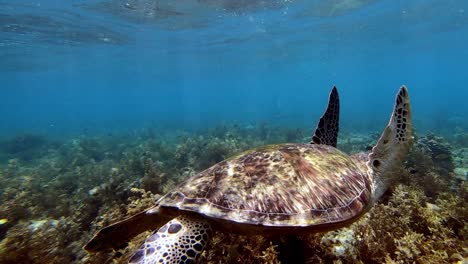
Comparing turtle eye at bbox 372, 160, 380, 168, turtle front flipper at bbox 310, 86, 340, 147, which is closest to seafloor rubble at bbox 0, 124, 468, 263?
turtle eye at bbox 372, 160, 380, 168

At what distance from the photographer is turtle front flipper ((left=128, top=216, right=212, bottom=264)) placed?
2408mm

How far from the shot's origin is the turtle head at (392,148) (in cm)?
365

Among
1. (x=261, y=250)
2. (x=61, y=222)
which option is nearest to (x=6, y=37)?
(x=61, y=222)

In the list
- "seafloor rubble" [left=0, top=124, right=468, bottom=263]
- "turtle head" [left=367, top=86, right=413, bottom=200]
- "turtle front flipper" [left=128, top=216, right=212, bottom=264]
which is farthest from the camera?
"turtle head" [left=367, top=86, right=413, bottom=200]

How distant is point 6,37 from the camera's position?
22000 mm

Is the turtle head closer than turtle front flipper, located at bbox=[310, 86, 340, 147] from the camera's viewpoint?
Yes

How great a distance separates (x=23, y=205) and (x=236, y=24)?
2139 centimetres

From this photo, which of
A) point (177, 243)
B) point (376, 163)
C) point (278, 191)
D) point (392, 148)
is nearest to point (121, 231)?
point (177, 243)

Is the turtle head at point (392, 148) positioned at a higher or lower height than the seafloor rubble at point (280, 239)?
higher

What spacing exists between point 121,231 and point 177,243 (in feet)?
2.46

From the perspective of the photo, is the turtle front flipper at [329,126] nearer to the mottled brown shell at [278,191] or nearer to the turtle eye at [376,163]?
the turtle eye at [376,163]

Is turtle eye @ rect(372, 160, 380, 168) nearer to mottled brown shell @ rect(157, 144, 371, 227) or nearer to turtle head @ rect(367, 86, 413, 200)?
turtle head @ rect(367, 86, 413, 200)

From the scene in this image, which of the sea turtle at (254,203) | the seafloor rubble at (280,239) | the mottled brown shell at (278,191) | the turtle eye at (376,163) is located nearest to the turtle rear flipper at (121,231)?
the sea turtle at (254,203)

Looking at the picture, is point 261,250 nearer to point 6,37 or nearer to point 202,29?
point 202,29
